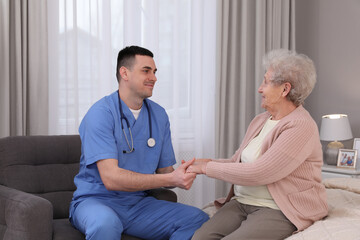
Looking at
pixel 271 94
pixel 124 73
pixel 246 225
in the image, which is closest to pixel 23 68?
pixel 124 73

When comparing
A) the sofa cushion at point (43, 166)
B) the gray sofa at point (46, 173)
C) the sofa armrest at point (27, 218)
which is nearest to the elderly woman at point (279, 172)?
the gray sofa at point (46, 173)

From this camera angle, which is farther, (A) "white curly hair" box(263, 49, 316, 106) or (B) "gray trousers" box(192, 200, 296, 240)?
(A) "white curly hair" box(263, 49, 316, 106)

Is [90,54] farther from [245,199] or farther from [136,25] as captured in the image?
[245,199]

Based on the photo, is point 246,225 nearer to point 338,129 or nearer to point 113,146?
point 113,146

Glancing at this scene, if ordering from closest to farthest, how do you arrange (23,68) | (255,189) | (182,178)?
(255,189)
(182,178)
(23,68)

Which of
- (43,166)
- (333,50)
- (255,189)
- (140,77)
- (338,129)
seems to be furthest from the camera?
(333,50)

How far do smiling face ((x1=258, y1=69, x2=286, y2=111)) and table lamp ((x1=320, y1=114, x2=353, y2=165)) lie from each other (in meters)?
1.69

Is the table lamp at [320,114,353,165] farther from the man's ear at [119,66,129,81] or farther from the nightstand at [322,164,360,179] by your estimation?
the man's ear at [119,66,129,81]

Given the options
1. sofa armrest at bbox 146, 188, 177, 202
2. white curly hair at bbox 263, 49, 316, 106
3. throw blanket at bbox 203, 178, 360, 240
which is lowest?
sofa armrest at bbox 146, 188, 177, 202

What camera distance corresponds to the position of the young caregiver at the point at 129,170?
6.77 ft

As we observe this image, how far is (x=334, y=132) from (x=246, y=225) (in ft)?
A: 6.56

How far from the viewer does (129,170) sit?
219 centimetres

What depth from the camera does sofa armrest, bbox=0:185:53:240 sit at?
183 cm

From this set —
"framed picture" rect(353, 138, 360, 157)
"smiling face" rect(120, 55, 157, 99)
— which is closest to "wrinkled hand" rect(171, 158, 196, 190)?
"smiling face" rect(120, 55, 157, 99)
